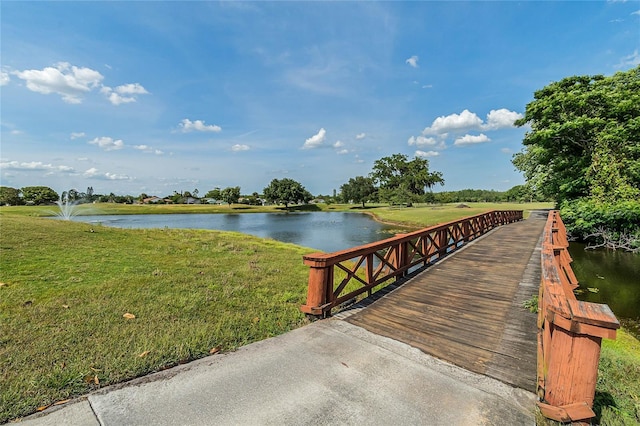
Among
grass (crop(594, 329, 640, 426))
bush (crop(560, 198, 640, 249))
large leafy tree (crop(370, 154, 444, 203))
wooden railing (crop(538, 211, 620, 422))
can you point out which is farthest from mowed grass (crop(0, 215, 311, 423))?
large leafy tree (crop(370, 154, 444, 203))

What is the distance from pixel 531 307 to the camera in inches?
209

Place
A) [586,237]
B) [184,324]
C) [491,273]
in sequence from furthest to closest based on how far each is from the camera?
[586,237] → [491,273] → [184,324]

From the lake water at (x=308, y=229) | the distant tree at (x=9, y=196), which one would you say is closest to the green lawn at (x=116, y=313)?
the lake water at (x=308, y=229)

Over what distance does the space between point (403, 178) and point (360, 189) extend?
539 inches

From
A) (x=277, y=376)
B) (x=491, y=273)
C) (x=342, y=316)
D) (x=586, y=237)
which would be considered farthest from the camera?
(x=586, y=237)

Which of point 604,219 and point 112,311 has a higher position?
point 604,219

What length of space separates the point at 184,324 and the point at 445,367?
388cm

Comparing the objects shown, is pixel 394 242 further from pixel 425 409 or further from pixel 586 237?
pixel 586 237

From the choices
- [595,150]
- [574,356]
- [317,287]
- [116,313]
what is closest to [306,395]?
[317,287]

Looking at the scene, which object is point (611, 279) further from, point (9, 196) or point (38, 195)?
point (38, 195)

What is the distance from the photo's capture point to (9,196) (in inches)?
2598

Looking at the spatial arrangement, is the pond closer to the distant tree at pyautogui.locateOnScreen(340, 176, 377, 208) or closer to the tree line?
the tree line

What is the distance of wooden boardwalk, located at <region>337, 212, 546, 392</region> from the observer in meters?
3.70

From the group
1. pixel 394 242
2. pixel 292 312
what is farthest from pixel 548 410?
pixel 394 242
